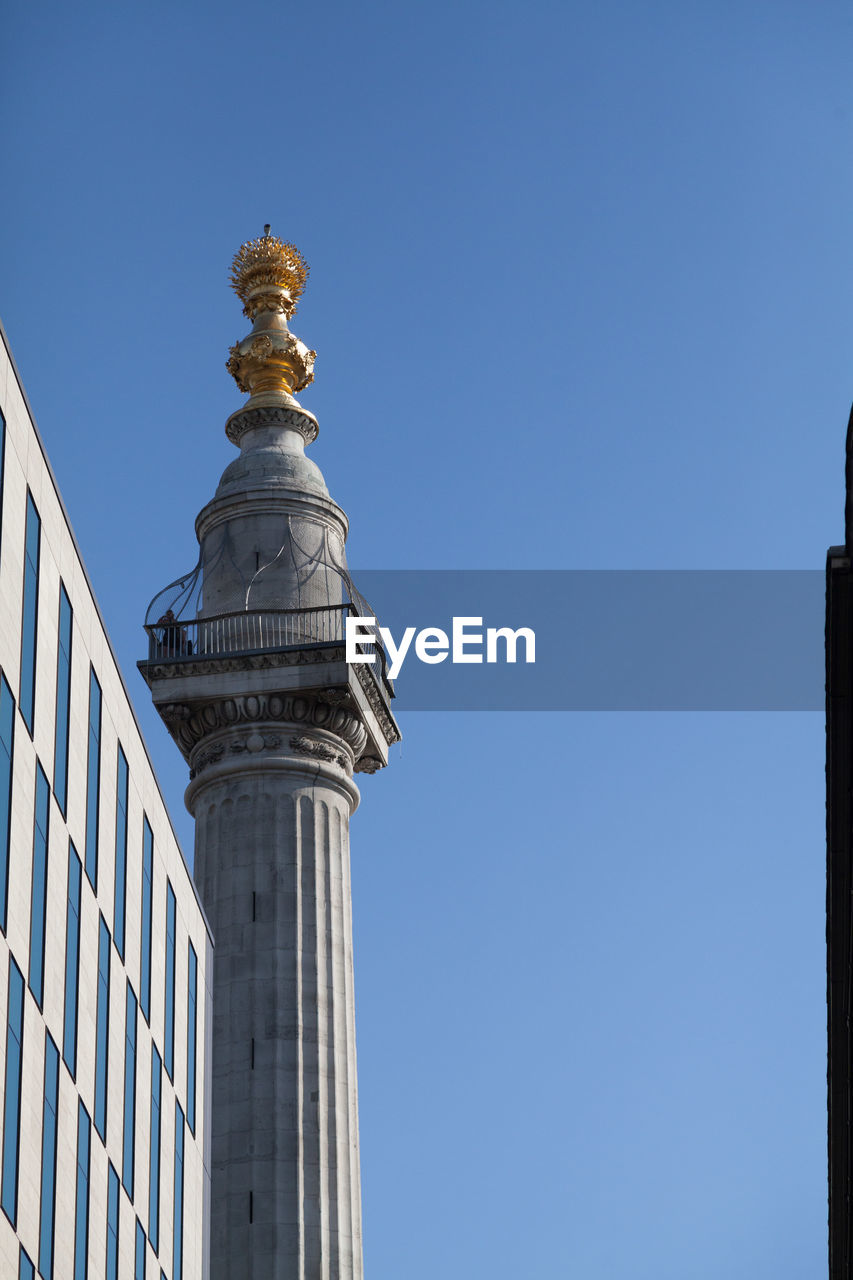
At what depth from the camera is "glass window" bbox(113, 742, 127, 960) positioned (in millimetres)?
46125

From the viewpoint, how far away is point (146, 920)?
49.1 metres

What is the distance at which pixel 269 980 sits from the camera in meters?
59.6

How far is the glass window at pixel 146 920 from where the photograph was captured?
1917 inches

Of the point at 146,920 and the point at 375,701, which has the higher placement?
the point at 375,701

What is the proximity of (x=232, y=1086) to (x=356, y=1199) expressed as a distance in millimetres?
4289

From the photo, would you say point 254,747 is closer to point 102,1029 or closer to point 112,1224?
point 102,1029

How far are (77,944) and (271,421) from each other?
30744 millimetres

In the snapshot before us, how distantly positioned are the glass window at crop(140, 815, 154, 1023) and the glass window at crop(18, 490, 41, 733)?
10069 mm

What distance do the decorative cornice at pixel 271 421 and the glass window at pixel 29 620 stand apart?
30334mm

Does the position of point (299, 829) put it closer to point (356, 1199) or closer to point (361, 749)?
point (361, 749)

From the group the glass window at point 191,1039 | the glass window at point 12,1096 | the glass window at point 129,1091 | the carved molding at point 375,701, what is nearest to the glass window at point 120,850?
the glass window at point 129,1091

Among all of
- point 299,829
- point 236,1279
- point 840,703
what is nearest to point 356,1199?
point 236,1279

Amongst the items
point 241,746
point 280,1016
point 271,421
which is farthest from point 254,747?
point 271,421

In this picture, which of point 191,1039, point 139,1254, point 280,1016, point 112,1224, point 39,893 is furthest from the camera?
point 280,1016
